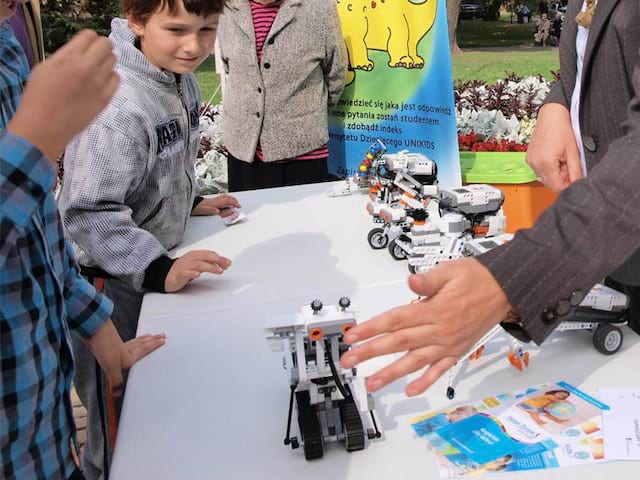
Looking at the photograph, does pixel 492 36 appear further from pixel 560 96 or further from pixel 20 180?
pixel 20 180

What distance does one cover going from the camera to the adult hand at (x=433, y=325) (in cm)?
73

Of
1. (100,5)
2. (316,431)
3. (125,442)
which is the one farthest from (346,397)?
(100,5)

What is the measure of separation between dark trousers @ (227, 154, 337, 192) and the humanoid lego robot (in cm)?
192

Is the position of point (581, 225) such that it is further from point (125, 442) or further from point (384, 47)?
point (384, 47)

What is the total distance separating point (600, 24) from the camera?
120cm

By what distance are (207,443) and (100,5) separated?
14622 mm

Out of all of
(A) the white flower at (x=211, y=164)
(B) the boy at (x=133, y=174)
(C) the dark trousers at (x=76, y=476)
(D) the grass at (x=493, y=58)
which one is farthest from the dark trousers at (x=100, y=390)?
(D) the grass at (x=493, y=58)

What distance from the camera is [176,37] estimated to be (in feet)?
5.28

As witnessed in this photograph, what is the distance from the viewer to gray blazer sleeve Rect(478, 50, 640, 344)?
2.50ft

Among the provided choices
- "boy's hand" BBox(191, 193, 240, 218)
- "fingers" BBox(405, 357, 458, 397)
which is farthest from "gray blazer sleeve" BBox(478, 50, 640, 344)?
"boy's hand" BBox(191, 193, 240, 218)

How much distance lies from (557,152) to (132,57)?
1114 millimetres

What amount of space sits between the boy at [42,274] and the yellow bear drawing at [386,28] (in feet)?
6.48

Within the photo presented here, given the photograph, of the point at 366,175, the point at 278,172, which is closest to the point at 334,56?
the point at 278,172

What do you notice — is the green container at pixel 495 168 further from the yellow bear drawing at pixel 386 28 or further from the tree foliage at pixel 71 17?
the tree foliage at pixel 71 17
